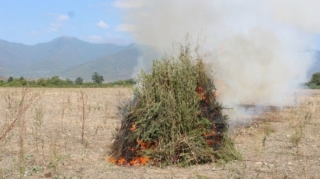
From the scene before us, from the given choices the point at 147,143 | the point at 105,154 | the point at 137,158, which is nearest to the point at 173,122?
the point at 147,143

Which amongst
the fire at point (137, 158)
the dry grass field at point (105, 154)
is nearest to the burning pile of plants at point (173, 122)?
the fire at point (137, 158)

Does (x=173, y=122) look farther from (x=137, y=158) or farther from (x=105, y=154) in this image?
(x=105, y=154)

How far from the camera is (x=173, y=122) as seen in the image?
911 centimetres

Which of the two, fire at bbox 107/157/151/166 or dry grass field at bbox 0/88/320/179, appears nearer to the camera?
dry grass field at bbox 0/88/320/179

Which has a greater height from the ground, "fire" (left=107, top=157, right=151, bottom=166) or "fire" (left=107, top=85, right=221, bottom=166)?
"fire" (left=107, top=85, right=221, bottom=166)

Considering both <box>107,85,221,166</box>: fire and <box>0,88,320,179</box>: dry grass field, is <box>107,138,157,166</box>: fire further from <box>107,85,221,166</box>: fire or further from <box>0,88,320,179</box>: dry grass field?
<box>0,88,320,179</box>: dry grass field

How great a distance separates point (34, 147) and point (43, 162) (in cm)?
168

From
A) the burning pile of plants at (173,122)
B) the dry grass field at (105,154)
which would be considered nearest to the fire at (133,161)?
the burning pile of plants at (173,122)

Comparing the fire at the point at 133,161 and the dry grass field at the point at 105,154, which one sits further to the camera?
the fire at the point at 133,161

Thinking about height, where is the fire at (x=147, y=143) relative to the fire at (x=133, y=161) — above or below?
above

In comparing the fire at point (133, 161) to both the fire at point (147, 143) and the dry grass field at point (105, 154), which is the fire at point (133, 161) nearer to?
the fire at point (147, 143)

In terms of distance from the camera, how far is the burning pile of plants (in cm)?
907

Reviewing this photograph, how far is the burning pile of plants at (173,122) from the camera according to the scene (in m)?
9.07

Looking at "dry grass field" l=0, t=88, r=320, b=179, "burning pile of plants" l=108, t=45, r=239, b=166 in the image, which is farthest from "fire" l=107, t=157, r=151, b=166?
"dry grass field" l=0, t=88, r=320, b=179
